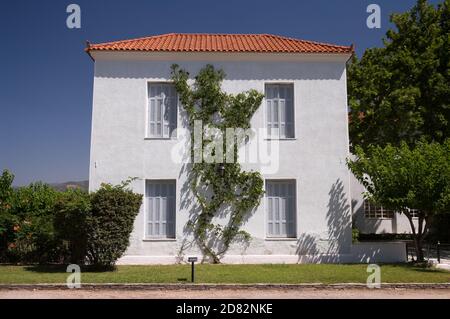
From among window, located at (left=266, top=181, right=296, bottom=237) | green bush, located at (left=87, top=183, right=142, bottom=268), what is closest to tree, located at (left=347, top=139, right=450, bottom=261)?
window, located at (left=266, top=181, right=296, bottom=237)

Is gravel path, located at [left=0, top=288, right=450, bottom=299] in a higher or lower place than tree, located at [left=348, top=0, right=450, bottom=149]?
lower

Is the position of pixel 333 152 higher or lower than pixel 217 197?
higher

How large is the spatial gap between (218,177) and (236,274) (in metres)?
3.87

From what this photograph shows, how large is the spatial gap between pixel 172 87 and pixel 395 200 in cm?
849

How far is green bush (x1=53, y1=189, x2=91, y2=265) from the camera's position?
12508mm

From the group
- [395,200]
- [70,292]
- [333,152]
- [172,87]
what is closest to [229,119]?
[172,87]

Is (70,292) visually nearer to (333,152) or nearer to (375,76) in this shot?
(333,152)

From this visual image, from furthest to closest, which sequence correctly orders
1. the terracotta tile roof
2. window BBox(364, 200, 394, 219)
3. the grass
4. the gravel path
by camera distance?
window BBox(364, 200, 394, 219) < the terracotta tile roof < the grass < the gravel path

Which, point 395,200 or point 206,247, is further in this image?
point 206,247

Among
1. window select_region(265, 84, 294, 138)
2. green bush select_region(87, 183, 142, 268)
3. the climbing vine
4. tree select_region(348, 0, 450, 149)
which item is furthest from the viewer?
tree select_region(348, 0, 450, 149)

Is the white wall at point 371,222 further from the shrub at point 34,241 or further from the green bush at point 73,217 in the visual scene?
the shrub at point 34,241

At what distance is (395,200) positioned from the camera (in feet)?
44.6

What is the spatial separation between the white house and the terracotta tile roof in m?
0.08

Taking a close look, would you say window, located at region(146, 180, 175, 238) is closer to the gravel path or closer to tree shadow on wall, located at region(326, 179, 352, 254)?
the gravel path
